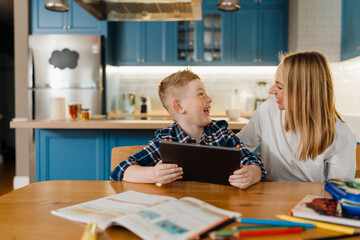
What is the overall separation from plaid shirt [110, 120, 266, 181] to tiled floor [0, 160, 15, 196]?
3200 mm

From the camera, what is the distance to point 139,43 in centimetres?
441

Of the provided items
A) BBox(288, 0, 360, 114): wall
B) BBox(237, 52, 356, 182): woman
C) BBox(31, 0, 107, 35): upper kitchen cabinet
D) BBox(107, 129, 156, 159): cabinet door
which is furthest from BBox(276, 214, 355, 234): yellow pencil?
BBox(31, 0, 107, 35): upper kitchen cabinet

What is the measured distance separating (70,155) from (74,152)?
44 mm

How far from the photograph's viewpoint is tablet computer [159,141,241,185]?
0.99 metres

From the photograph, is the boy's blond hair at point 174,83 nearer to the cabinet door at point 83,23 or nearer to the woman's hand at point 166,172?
the woman's hand at point 166,172

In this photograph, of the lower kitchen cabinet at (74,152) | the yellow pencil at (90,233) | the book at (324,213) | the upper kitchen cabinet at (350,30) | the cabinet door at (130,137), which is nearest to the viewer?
the yellow pencil at (90,233)

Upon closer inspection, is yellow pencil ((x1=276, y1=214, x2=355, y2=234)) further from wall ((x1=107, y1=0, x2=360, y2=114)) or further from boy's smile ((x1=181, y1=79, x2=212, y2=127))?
wall ((x1=107, y1=0, x2=360, y2=114))

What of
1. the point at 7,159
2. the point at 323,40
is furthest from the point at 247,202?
the point at 7,159

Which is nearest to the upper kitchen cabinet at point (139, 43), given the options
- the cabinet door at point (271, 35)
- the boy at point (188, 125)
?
the cabinet door at point (271, 35)

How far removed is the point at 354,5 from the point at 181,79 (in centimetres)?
260

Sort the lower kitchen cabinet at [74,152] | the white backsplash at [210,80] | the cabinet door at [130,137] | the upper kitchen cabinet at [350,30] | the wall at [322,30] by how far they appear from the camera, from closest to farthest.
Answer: the cabinet door at [130,137]
the lower kitchen cabinet at [74,152]
the upper kitchen cabinet at [350,30]
the wall at [322,30]
the white backsplash at [210,80]

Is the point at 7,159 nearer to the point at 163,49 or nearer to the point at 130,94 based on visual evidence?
the point at 130,94

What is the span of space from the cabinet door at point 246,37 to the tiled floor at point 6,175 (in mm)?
3245

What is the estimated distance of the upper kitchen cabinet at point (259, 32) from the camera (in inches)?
170
